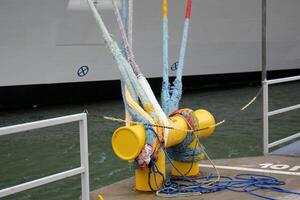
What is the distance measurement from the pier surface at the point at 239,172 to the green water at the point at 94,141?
167cm

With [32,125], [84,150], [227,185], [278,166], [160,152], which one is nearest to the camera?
[32,125]

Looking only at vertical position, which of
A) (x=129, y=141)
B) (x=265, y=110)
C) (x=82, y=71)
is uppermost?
(x=82, y=71)

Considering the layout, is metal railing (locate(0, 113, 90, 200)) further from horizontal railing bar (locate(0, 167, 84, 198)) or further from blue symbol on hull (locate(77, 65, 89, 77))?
blue symbol on hull (locate(77, 65, 89, 77))

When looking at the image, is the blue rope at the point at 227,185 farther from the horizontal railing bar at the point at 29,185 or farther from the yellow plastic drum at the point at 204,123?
the horizontal railing bar at the point at 29,185

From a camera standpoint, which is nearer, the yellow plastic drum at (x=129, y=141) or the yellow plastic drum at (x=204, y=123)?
the yellow plastic drum at (x=129, y=141)

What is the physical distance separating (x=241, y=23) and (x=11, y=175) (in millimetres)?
9881

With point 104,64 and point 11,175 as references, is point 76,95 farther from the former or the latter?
point 11,175

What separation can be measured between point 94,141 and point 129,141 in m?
4.87

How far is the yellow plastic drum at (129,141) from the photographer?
4203 millimetres

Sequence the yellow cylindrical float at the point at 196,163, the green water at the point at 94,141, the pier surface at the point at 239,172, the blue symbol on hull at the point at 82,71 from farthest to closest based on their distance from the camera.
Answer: the blue symbol on hull at the point at 82,71 < the green water at the point at 94,141 < the yellow cylindrical float at the point at 196,163 < the pier surface at the point at 239,172

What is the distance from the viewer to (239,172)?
→ 5.05 m

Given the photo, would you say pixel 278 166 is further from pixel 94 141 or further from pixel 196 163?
pixel 94 141

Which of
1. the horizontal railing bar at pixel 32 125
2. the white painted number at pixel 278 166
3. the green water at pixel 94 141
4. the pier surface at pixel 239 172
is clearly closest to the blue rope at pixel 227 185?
the pier surface at pixel 239 172

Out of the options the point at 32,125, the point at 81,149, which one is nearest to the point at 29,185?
the point at 32,125
